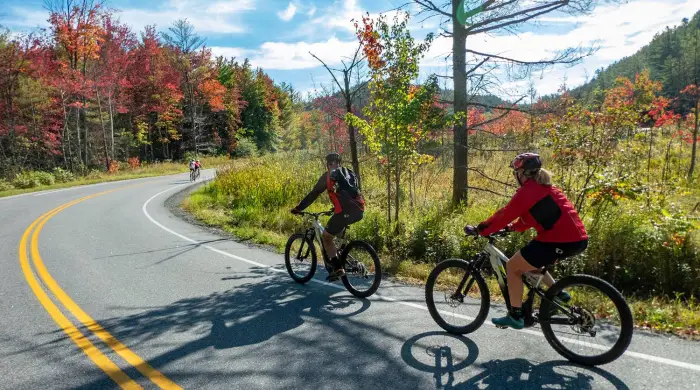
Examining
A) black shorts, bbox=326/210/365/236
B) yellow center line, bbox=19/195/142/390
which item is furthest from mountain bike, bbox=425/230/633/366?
yellow center line, bbox=19/195/142/390

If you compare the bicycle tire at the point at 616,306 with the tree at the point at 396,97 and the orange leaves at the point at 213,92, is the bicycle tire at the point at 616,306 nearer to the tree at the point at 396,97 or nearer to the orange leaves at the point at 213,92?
the tree at the point at 396,97

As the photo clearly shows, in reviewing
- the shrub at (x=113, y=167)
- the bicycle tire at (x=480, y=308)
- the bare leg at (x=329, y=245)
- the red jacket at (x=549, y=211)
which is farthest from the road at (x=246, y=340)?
the shrub at (x=113, y=167)

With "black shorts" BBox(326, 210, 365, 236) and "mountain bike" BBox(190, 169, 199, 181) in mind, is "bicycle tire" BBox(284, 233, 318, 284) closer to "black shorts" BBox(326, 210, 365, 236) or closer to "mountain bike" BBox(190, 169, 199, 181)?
"black shorts" BBox(326, 210, 365, 236)

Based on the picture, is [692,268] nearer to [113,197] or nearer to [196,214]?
[196,214]

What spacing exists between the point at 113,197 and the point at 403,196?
13491 mm

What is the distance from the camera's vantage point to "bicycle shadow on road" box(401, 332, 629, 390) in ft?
11.3

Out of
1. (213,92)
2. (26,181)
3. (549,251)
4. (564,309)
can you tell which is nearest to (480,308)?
(564,309)

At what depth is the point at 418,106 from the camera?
805 cm

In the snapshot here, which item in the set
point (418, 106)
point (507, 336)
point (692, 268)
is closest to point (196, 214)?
point (418, 106)

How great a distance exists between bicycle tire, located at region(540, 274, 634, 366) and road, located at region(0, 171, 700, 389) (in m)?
0.13

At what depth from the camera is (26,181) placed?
22.7 meters

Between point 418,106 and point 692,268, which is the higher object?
point 418,106

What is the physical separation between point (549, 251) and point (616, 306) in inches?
26.9

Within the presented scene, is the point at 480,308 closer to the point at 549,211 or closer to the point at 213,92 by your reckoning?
the point at 549,211
